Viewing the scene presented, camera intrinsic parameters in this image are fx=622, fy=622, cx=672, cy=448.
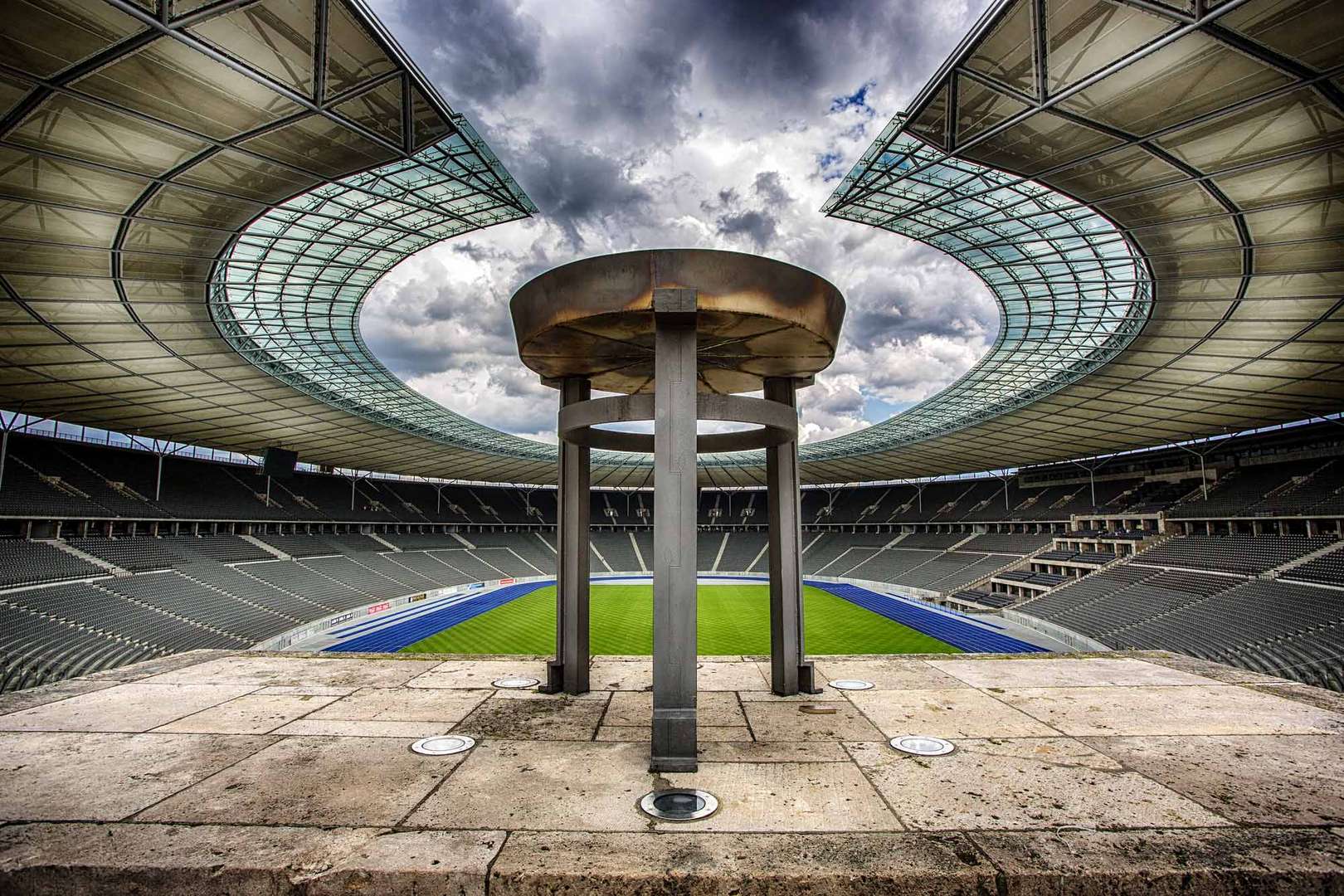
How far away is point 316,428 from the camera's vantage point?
38.6 meters

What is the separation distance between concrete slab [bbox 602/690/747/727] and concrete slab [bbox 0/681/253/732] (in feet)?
20.4

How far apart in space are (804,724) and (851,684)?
91.1 inches

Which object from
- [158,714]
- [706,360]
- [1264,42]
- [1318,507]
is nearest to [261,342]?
[158,714]

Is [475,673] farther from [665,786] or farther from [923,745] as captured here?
[923,745]

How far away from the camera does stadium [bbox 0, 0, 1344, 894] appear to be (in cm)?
566

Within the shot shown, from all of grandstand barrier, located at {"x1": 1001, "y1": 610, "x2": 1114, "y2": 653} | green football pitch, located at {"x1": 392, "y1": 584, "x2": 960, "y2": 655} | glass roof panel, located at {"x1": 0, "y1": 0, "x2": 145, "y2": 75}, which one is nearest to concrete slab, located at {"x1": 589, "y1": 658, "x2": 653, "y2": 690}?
glass roof panel, located at {"x1": 0, "y1": 0, "x2": 145, "y2": 75}

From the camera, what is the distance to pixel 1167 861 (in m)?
5.11

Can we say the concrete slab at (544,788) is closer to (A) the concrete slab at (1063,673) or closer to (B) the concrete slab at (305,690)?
(B) the concrete slab at (305,690)

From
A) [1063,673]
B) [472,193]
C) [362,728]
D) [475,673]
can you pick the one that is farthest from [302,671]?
[1063,673]

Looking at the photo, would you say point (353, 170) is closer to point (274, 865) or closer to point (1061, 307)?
point (274, 865)

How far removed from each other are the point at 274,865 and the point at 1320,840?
8.92 m

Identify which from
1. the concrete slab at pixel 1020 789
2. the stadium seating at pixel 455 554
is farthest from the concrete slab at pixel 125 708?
the stadium seating at pixel 455 554

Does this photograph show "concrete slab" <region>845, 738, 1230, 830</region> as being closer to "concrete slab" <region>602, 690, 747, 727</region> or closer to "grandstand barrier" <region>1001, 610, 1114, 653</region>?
"concrete slab" <region>602, 690, 747, 727</region>

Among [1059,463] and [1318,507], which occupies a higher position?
[1059,463]
